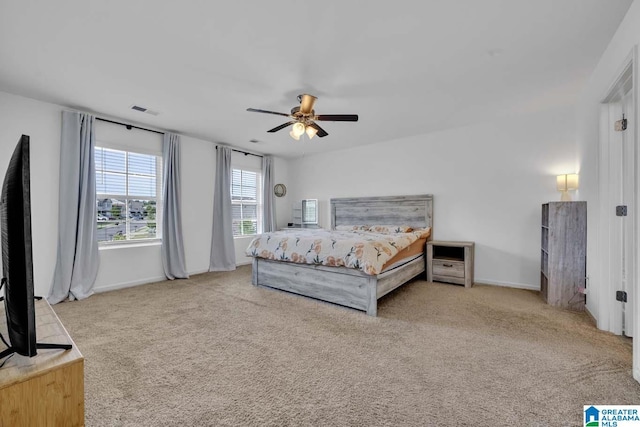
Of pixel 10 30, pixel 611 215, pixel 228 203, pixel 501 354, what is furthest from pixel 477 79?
pixel 228 203

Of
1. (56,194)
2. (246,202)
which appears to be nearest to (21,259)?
(56,194)

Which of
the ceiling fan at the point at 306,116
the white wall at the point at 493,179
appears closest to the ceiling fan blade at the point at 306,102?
the ceiling fan at the point at 306,116

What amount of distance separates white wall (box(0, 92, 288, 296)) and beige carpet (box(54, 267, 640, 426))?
708 millimetres

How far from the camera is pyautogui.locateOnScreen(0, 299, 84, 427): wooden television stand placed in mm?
859

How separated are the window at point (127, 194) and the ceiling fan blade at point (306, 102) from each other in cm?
289

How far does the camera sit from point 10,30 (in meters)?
2.09

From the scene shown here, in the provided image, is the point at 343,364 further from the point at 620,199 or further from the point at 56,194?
the point at 56,194

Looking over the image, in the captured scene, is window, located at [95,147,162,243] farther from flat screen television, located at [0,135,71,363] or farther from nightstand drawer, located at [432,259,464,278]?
nightstand drawer, located at [432,259,464,278]

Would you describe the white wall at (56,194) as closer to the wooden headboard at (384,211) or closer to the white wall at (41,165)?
the white wall at (41,165)

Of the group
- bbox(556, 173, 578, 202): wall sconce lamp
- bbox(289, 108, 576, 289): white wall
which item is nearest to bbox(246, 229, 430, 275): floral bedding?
bbox(289, 108, 576, 289): white wall

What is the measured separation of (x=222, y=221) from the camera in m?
5.30

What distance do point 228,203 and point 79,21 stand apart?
3567 millimetres

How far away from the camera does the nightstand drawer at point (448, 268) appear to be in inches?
161

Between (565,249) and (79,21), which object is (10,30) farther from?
(565,249)
